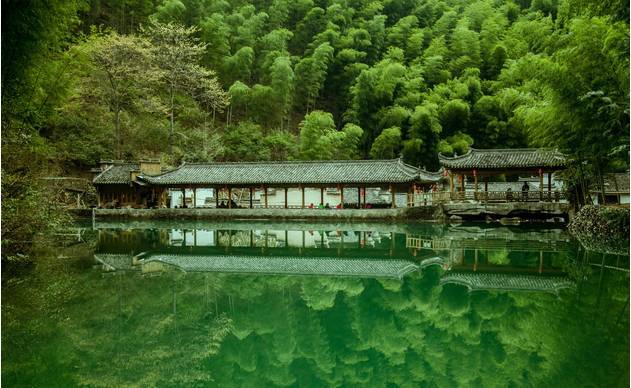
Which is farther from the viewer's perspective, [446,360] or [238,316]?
[238,316]

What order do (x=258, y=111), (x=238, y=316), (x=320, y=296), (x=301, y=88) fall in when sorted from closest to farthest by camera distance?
1. (x=238, y=316)
2. (x=320, y=296)
3. (x=258, y=111)
4. (x=301, y=88)

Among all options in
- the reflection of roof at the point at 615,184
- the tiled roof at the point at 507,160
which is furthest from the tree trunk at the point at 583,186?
the reflection of roof at the point at 615,184

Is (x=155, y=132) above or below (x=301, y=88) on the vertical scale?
Answer: below

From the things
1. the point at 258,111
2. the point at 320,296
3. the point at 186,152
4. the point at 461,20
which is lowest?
the point at 320,296

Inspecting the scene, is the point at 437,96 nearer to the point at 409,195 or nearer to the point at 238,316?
the point at 409,195

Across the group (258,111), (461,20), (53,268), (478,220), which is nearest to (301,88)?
(258,111)

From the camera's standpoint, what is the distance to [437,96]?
3844 centimetres

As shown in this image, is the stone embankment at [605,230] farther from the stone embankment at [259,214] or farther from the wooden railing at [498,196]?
the stone embankment at [259,214]

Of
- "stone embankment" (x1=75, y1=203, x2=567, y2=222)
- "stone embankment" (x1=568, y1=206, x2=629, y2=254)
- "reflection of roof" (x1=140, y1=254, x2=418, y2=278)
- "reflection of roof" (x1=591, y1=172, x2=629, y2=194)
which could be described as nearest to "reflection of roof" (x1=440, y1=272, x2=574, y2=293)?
"reflection of roof" (x1=140, y1=254, x2=418, y2=278)

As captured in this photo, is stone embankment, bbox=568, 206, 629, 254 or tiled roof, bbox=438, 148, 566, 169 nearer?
stone embankment, bbox=568, 206, 629, 254

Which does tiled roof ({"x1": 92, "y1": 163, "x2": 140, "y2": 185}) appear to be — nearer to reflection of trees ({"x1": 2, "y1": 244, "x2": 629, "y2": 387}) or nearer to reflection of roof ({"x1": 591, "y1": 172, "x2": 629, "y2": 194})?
reflection of trees ({"x1": 2, "y1": 244, "x2": 629, "y2": 387})

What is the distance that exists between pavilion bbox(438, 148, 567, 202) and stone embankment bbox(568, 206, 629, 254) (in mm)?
7028

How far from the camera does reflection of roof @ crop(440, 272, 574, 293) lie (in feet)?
32.1

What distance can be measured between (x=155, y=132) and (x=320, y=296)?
3079cm
